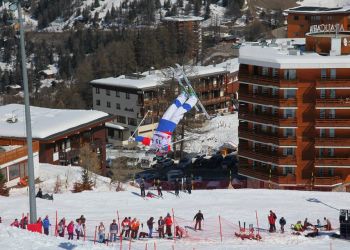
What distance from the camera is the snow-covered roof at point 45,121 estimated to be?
6141cm

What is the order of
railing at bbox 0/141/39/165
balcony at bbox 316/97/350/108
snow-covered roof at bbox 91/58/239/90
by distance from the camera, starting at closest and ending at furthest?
railing at bbox 0/141/39/165 → balcony at bbox 316/97/350/108 → snow-covered roof at bbox 91/58/239/90

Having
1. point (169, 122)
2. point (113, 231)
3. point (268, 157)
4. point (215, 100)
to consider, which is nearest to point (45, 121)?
point (169, 122)

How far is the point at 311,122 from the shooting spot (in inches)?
2299

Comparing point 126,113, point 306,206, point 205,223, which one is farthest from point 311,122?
point 126,113

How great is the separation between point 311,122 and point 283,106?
2.35 metres

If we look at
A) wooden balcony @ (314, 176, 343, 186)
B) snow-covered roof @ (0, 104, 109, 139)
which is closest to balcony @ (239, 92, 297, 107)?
wooden balcony @ (314, 176, 343, 186)

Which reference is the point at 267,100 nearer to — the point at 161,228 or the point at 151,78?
the point at 161,228

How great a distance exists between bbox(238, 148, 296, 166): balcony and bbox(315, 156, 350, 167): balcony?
1.84m

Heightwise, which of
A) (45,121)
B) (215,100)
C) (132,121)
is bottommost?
(132,121)

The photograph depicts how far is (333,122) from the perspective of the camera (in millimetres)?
57656

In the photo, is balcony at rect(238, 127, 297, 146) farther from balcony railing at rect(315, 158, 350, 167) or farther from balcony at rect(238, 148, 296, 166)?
balcony railing at rect(315, 158, 350, 167)

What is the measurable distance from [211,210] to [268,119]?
19.1 m

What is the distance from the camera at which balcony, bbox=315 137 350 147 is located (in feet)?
189

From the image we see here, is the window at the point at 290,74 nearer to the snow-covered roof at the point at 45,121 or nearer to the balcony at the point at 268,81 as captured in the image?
the balcony at the point at 268,81
